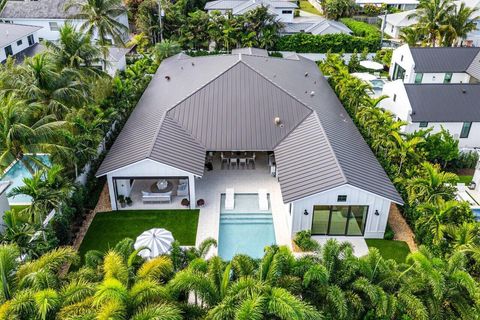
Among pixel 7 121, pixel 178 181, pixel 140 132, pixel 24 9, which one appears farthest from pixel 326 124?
pixel 24 9

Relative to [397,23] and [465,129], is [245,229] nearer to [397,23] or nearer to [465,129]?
[465,129]

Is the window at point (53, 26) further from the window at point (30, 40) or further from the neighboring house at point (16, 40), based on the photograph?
the window at point (30, 40)

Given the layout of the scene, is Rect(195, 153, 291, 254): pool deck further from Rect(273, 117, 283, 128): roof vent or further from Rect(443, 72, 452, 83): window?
Rect(443, 72, 452, 83): window

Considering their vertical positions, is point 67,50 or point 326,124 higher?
point 67,50

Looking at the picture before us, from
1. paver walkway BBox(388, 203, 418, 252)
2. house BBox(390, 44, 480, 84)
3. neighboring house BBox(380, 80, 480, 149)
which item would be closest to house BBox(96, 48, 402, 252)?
paver walkway BBox(388, 203, 418, 252)

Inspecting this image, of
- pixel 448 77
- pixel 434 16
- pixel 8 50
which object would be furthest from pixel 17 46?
pixel 434 16

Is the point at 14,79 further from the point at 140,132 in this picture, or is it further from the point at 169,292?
the point at 169,292

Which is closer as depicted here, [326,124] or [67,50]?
[326,124]
